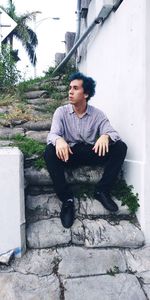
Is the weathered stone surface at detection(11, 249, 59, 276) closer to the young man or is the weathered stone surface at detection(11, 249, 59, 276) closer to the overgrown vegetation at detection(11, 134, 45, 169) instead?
the young man

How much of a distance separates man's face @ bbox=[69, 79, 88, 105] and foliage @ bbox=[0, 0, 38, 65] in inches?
787

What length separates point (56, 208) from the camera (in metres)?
3.44

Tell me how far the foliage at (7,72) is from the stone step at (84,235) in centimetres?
607

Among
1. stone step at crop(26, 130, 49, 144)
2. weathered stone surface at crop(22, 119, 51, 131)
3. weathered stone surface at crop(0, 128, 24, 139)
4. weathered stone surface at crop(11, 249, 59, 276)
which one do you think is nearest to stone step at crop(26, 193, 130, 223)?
weathered stone surface at crop(11, 249, 59, 276)

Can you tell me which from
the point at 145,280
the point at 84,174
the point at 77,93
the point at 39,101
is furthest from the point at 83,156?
the point at 39,101

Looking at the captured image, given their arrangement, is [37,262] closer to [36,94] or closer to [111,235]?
[111,235]

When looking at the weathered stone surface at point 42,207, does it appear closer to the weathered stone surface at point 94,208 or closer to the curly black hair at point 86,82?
the weathered stone surface at point 94,208

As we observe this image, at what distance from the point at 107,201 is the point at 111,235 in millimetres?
354

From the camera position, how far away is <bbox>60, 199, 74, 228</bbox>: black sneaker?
10.5ft

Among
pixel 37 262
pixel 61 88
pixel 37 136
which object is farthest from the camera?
pixel 61 88

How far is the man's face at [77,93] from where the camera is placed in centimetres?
373

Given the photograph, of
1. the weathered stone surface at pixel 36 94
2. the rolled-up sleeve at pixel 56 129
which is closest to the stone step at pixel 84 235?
the rolled-up sleeve at pixel 56 129

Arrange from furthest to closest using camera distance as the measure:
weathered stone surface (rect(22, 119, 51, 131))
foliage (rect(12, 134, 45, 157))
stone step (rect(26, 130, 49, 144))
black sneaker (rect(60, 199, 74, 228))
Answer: weathered stone surface (rect(22, 119, 51, 131))
stone step (rect(26, 130, 49, 144))
foliage (rect(12, 134, 45, 157))
black sneaker (rect(60, 199, 74, 228))

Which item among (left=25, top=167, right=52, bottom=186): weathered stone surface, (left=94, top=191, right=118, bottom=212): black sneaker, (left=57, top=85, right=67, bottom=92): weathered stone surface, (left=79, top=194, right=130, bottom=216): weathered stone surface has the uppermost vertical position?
(left=57, top=85, right=67, bottom=92): weathered stone surface
